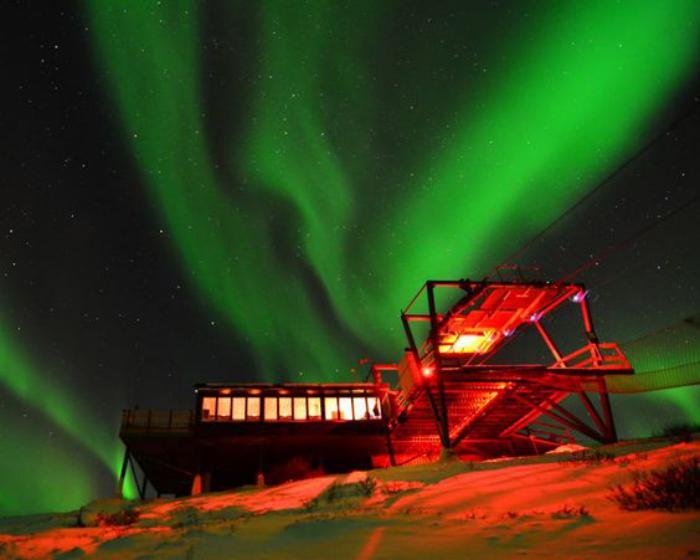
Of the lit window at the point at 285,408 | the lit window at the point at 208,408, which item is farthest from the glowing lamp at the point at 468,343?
the lit window at the point at 208,408

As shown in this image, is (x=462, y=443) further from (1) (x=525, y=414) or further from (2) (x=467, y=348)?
(2) (x=467, y=348)

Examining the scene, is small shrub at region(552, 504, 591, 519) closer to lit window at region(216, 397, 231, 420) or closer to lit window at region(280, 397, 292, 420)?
lit window at region(280, 397, 292, 420)

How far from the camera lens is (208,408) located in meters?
34.6

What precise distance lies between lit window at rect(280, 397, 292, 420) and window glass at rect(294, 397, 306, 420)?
0.39m

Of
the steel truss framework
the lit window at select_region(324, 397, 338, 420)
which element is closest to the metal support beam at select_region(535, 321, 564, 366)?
the steel truss framework

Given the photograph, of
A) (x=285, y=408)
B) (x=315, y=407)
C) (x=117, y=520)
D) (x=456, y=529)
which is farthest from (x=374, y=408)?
(x=456, y=529)

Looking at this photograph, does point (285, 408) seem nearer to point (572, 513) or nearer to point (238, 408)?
point (238, 408)

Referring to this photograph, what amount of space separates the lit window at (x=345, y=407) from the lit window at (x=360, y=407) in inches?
13.6

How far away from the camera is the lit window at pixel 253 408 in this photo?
34.8m

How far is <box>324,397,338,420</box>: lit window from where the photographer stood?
35672mm

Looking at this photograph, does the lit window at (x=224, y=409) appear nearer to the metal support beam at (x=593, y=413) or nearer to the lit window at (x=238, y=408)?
the lit window at (x=238, y=408)

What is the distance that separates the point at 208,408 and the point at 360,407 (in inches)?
399

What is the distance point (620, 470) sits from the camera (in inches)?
354

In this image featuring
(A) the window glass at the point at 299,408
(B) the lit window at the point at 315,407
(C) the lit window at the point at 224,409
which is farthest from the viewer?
(B) the lit window at the point at 315,407
